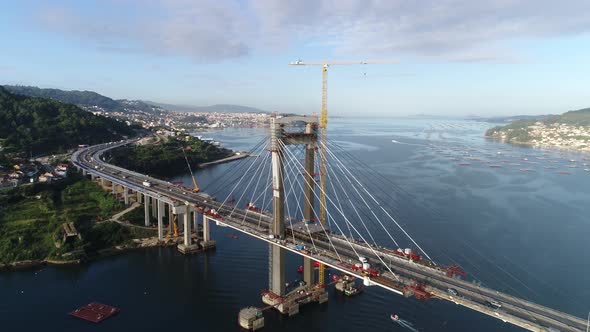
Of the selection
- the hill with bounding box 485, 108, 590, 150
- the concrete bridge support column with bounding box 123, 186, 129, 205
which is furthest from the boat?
the hill with bounding box 485, 108, 590, 150

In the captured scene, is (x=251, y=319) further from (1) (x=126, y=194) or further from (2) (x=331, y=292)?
(1) (x=126, y=194)

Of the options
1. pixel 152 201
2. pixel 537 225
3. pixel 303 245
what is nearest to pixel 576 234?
pixel 537 225

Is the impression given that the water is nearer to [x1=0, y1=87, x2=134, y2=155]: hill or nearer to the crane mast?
the crane mast

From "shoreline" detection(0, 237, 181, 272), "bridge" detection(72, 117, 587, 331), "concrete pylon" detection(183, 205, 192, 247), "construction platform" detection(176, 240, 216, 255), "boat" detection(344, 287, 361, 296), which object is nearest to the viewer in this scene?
"bridge" detection(72, 117, 587, 331)

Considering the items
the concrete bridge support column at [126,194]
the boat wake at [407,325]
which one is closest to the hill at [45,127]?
the concrete bridge support column at [126,194]

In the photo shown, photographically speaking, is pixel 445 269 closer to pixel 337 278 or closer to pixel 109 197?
pixel 337 278

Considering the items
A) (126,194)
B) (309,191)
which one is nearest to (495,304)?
(309,191)
